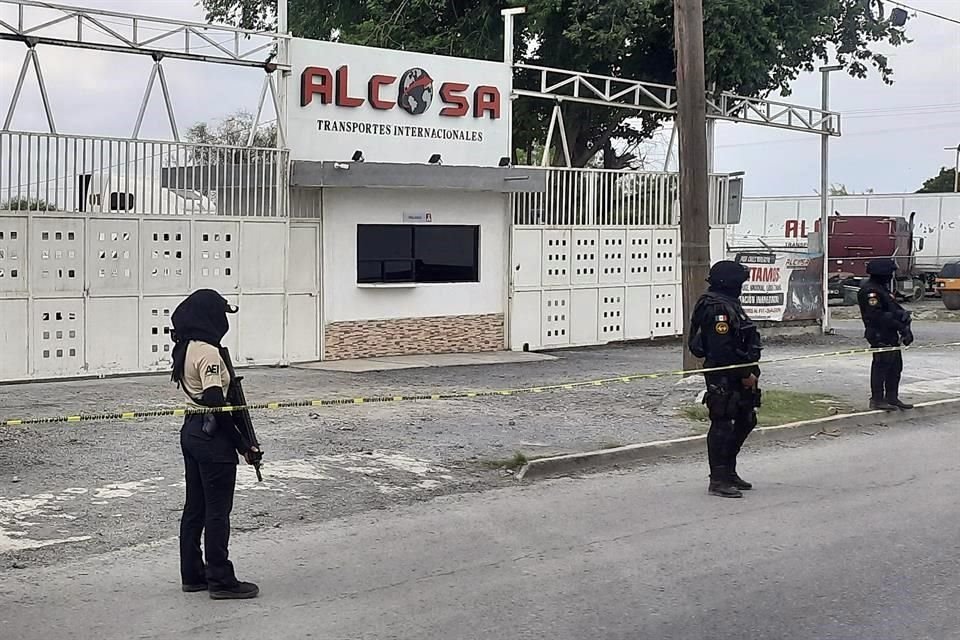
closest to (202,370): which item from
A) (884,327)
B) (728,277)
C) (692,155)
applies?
(728,277)

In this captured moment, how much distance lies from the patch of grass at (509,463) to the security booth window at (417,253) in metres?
8.24

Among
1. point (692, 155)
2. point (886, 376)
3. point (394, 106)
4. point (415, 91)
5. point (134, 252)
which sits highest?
point (415, 91)

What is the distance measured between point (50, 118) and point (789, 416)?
32.0ft

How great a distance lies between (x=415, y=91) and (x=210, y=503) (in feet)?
43.5

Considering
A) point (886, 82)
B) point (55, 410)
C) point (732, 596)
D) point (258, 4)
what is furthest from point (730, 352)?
point (258, 4)

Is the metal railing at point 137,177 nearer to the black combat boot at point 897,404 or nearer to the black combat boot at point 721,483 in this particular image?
the black combat boot at point 897,404

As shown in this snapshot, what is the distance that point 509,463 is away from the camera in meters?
10.6

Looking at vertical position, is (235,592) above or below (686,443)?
below

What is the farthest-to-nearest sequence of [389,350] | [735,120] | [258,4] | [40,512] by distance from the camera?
[258,4]
[735,120]
[389,350]
[40,512]

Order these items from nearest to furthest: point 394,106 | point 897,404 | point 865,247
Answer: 1. point 897,404
2. point 394,106
3. point 865,247

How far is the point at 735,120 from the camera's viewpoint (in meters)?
23.2

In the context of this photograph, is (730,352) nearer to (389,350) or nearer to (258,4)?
(389,350)

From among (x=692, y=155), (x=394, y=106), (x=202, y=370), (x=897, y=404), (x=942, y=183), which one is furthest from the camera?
(x=942, y=183)

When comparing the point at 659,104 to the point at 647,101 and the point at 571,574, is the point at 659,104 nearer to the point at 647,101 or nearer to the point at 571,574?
the point at 647,101
